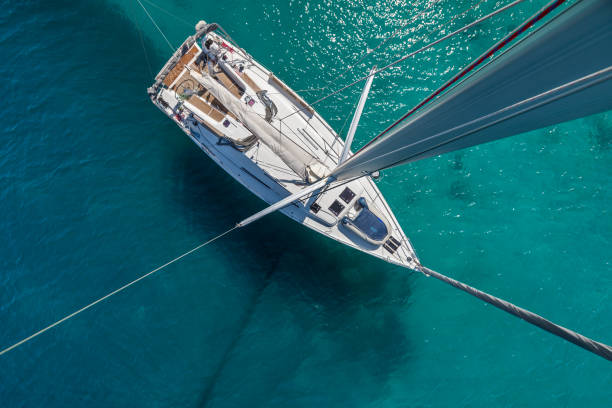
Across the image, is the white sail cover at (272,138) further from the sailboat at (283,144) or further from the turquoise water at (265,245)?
the turquoise water at (265,245)

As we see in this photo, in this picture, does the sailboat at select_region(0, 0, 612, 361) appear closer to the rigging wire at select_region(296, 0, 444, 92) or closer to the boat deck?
the boat deck

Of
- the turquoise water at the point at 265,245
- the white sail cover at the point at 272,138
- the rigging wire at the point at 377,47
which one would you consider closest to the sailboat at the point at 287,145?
the white sail cover at the point at 272,138

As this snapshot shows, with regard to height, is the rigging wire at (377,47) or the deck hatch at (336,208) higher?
the rigging wire at (377,47)

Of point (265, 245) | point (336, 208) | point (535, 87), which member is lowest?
point (265, 245)

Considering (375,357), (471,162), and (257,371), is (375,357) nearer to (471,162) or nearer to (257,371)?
(257,371)

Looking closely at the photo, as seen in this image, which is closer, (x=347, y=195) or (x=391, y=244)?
(x=347, y=195)

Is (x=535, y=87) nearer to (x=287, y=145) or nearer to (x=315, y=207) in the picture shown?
(x=287, y=145)

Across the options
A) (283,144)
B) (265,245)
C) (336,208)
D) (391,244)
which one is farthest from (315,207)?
(265,245)
